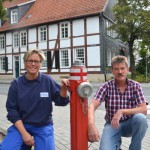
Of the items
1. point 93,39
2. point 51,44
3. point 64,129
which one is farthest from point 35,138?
point 51,44

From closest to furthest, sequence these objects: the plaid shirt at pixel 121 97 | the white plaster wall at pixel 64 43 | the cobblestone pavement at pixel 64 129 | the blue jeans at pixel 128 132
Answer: the blue jeans at pixel 128 132 → the plaid shirt at pixel 121 97 → the cobblestone pavement at pixel 64 129 → the white plaster wall at pixel 64 43

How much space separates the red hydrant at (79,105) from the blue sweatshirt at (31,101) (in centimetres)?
49

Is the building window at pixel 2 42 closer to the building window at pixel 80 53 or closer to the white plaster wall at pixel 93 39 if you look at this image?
the building window at pixel 80 53

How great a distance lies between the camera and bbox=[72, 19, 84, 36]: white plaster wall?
2946 centimetres

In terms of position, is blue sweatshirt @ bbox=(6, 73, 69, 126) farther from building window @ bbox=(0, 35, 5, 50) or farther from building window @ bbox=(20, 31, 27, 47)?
building window @ bbox=(0, 35, 5, 50)

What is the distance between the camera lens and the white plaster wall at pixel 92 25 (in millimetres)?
28672

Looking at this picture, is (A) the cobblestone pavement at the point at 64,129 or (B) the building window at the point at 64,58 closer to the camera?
(A) the cobblestone pavement at the point at 64,129

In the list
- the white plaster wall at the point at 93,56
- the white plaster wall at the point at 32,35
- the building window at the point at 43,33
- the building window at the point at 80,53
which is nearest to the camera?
the white plaster wall at the point at 93,56

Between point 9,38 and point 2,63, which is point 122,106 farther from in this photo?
point 2,63

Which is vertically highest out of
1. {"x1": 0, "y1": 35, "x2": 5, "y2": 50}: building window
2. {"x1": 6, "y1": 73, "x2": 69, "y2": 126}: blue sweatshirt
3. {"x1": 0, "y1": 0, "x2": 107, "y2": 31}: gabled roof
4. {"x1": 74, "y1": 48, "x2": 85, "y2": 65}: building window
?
{"x1": 0, "y1": 0, "x2": 107, "y2": 31}: gabled roof

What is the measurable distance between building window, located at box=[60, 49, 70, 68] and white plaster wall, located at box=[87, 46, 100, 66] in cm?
266

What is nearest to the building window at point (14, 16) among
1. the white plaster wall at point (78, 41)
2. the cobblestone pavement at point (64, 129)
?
the white plaster wall at point (78, 41)

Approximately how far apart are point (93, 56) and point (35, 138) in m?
25.0

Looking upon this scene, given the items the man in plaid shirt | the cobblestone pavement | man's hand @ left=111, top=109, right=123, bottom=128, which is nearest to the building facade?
the cobblestone pavement
